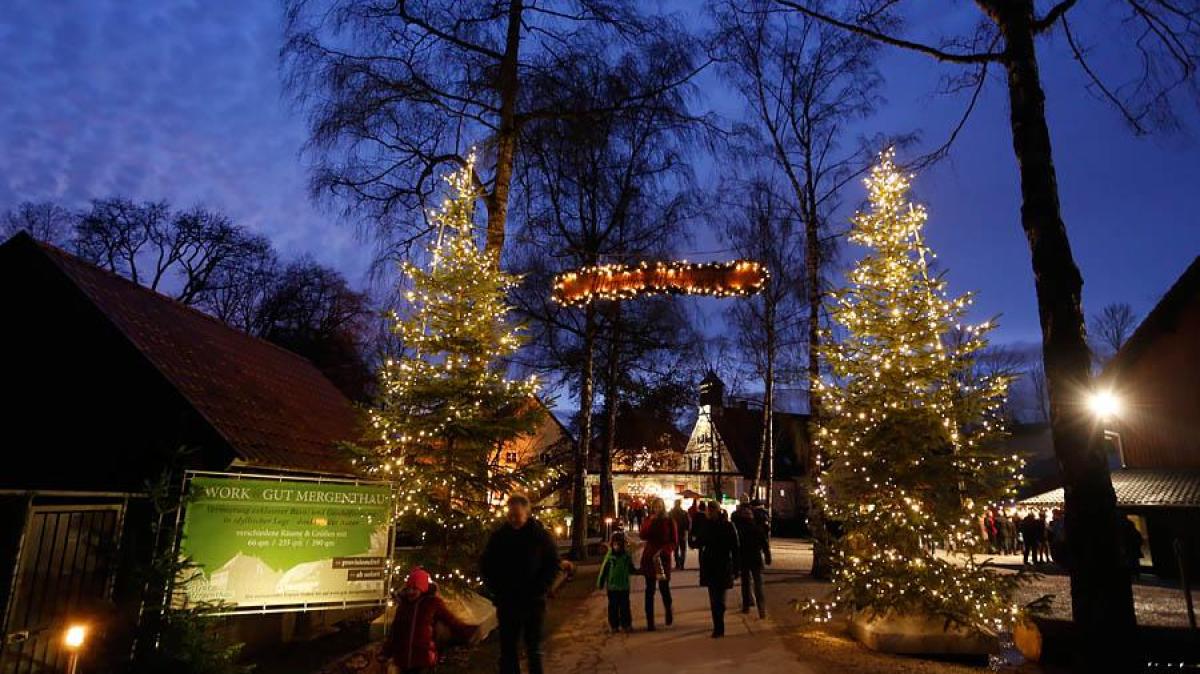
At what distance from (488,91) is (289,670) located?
10.7 metres

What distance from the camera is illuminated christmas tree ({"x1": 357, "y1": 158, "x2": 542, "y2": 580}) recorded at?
959 centimetres

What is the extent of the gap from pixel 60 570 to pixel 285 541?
Result: 187cm

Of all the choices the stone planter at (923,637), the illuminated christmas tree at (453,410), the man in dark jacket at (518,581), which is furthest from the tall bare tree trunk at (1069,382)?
the illuminated christmas tree at (453,410)

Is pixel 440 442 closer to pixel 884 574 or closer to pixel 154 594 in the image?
pixel 154 594

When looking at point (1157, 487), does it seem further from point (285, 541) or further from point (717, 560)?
point (285, 541)

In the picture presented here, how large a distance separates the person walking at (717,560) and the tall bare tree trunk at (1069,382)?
13.5ft

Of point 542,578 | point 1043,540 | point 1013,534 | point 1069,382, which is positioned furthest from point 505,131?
point 1013,534

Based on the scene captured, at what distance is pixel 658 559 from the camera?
1037cm

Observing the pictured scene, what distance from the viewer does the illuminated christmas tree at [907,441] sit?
902 centimetres

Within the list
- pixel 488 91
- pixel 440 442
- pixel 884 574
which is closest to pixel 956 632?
pixel 884 574

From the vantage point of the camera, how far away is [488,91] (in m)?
13.9

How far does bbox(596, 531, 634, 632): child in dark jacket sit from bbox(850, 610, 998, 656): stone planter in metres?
3.35

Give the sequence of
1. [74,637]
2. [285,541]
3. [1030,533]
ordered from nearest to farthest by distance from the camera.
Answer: [74,637] → [285,541] → [1030,533]

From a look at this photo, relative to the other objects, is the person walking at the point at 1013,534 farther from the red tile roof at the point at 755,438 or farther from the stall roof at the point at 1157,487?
the red tile roof at the point at 755,438
